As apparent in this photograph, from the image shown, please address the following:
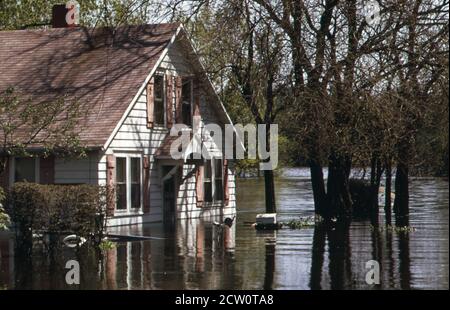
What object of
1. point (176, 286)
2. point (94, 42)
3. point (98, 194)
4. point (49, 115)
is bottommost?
point (176, 286)

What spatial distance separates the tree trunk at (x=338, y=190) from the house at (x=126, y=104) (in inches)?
170

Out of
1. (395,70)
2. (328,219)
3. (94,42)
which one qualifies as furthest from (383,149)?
(94,42)

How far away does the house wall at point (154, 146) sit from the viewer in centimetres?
3055

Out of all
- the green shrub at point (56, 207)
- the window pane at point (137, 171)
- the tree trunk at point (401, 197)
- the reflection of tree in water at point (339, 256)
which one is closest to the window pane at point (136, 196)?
the window pane at point (137, 171)

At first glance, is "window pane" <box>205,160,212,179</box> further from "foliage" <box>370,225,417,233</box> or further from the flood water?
"foliage" <box>370,225,417,233</box>

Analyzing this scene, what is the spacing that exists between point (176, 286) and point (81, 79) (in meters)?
15.6

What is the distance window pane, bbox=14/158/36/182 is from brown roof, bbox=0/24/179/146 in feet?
5.80

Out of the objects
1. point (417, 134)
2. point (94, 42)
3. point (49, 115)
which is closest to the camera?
point (49, 115)

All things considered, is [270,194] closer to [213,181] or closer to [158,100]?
[213,181]

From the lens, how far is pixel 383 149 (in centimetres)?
A: 2705

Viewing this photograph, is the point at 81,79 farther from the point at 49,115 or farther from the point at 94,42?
the point at 49,115

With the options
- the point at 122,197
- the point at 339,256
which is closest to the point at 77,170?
the point at 122,197

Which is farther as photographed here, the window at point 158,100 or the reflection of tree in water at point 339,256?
the window at point 158,100

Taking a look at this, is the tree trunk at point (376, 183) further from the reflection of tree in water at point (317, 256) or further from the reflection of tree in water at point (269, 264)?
the reflection of tree in water at point (269, 264)
